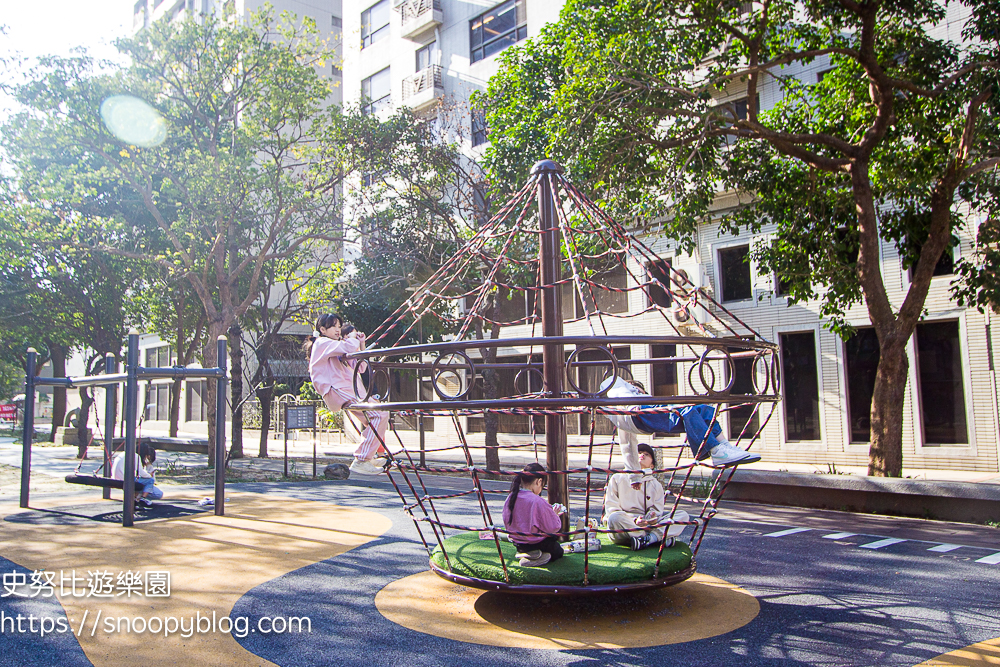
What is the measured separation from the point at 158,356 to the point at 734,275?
33.7m

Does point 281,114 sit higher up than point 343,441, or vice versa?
point 281,114

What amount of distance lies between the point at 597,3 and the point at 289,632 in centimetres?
1000

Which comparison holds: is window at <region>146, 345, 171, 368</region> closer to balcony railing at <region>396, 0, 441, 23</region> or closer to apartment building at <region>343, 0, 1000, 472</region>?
balcony railing at <region>396, 0, 441, 23</region>

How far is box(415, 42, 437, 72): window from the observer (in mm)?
26641

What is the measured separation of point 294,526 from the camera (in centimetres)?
958

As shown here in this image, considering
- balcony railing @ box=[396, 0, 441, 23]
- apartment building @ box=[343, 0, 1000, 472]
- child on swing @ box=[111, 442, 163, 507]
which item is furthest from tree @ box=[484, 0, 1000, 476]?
balcony railing @ box=[396, 0, 441, 23]

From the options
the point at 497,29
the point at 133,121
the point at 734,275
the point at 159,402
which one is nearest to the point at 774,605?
the point at 734,275

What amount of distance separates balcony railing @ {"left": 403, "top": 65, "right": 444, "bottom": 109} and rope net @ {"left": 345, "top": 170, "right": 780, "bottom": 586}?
8148 mm

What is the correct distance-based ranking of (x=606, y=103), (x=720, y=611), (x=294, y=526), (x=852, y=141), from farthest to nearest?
1. (x=852, y=141)
2. (x=606, y=103)
3. (x=294, y=526)
4. (x=720, y=611)

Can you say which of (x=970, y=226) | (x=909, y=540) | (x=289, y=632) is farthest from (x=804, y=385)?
(x=289, y=632)

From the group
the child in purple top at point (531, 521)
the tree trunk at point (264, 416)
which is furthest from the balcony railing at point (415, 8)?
the child in purple top at point (531, 521)

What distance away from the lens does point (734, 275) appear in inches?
726

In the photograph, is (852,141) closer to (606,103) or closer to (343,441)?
(606,103)

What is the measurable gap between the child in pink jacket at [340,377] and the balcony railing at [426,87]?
20.6 meters
